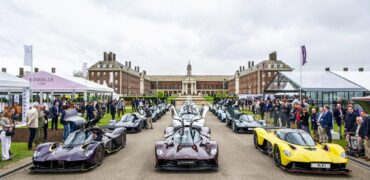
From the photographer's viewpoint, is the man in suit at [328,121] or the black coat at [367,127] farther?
the man in suit at [328,121]

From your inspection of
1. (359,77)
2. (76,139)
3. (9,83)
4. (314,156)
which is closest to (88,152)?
(76,139)

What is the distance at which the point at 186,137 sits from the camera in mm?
9891

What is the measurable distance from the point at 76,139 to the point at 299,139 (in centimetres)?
723

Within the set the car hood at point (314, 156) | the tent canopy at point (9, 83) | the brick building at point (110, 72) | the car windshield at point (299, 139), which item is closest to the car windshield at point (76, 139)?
the car hood at point (314, 156)

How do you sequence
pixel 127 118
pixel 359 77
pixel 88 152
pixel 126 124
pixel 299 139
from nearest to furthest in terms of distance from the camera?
1. pixel 88 152
2. pixel 299 139
3. pixel 126 124
4. pixel 127 118
5. pixel 359 77

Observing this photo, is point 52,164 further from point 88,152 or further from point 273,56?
point 273,56

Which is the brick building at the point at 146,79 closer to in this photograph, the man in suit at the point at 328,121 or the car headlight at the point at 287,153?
the man in suit at the point at 328,121

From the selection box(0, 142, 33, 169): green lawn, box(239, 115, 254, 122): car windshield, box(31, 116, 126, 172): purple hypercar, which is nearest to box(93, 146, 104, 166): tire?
box(31, 116, 126, 172): purple hypercar

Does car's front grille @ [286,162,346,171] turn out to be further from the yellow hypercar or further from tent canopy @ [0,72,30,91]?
tent canopy @ [0,72,30,91]

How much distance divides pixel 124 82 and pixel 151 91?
58.0m

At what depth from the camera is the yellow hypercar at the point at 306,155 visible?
8.51 meters

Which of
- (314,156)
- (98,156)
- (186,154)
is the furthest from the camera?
(98,156)

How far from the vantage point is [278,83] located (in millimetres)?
29328

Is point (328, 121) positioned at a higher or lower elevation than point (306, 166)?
higher
